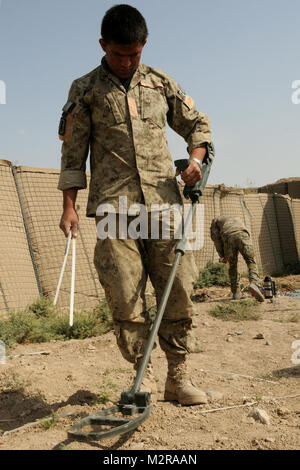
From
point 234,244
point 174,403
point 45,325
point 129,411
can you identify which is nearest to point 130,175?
point 129,411

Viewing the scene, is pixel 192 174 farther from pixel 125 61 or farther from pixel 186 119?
pixel 125 61

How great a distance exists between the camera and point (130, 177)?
9.19 feet

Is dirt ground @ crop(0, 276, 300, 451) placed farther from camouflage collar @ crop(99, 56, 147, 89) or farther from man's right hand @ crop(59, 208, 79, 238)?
camouflage collar @ crop(99, 56, 147, 89)

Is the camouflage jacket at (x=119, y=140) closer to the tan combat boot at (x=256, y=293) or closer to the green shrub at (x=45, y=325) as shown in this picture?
the green shrub at (x=45, y=325)

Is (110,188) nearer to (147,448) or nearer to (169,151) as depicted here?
(169,151)

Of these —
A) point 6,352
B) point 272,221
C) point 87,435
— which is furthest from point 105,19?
point 272,221

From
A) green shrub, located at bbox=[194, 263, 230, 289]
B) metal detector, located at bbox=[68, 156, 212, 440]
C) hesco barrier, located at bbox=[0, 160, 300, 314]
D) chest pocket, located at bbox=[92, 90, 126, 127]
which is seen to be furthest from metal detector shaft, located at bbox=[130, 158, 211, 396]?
green shrub, located at bbox=[194, 263, 230, 289]

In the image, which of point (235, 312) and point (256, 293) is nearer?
point (235, 312)

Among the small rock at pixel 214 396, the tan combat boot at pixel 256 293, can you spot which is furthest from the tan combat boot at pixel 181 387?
the tan combat boot at pixel 256 293

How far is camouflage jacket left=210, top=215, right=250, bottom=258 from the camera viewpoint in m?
8.09

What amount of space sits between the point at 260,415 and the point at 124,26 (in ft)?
6.99

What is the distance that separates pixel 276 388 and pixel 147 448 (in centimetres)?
153

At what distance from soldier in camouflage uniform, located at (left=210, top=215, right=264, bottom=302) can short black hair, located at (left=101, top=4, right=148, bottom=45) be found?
562 cm

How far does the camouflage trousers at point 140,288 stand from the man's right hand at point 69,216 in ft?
0.44
